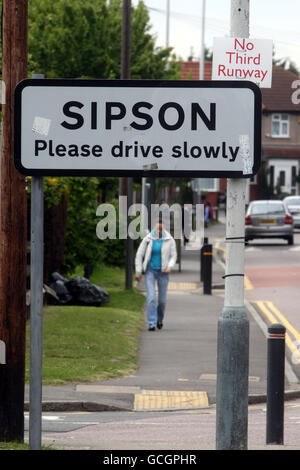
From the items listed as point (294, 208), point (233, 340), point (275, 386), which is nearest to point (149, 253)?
point (275, 386)

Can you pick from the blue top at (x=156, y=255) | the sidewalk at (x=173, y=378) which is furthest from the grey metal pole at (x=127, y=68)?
the blue top at (x=156, y=255)

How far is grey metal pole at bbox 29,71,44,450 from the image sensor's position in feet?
19.6

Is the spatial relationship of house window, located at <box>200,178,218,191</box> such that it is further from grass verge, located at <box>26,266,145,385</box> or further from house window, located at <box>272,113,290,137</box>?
grass verge, located at <box>26,266,145,385</box>

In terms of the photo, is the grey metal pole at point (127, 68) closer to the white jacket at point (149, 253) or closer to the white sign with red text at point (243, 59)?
the white jacket at point (149, 253)

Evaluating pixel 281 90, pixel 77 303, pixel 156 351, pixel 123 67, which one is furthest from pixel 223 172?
pixel 281 90

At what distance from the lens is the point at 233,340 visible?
6492 mm

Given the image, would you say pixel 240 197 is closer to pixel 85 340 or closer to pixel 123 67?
pixel 85 340

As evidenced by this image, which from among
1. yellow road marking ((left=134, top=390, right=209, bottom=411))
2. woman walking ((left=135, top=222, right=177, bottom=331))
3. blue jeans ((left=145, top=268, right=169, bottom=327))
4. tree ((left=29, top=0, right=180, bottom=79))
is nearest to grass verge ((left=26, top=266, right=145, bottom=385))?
blue jeans ((left=145, top=268, right=169, bottom=327))

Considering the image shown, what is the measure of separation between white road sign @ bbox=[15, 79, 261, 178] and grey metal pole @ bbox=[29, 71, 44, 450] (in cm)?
26

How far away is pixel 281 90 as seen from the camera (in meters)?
81.2

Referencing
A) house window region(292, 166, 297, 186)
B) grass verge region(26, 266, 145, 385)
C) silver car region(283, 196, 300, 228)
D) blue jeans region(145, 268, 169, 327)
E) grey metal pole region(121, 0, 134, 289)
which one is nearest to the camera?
grass verge region(26, 266, 145, 385)

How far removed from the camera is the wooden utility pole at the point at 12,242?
8062 mm
